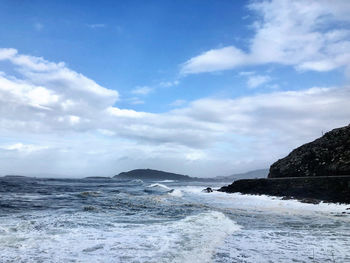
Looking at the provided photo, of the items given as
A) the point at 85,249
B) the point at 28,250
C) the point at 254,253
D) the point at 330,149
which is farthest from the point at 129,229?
the point at 330,149

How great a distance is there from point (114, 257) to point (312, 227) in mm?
9956

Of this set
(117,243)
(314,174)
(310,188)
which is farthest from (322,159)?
(117,243)

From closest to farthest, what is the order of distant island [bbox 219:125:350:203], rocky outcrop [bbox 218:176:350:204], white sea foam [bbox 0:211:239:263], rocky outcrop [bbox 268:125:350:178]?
white sea foam [bbox 0:211:239:263] < rocky outcrop [bbox 218:176:350:204] < distant island [bbox 219:125:350:203] < rocky outcrop [bbox 268:125:350:178]

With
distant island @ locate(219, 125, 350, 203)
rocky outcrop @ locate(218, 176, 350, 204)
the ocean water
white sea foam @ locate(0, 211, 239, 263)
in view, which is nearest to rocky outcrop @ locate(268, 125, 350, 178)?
distant island @ locate(219, 125, 350, 203)

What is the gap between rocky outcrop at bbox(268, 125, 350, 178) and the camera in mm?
37438

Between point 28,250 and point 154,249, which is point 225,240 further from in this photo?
point 28,250

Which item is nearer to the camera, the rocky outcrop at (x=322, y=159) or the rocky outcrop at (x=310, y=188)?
the rocky outcrop at (x=310, y=188)

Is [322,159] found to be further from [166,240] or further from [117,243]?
[117,243]

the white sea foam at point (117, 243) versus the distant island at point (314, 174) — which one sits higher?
the distant island at point (314, 174)

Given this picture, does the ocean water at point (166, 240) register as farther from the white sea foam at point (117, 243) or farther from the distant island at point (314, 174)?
the distant island at point (314, 174)

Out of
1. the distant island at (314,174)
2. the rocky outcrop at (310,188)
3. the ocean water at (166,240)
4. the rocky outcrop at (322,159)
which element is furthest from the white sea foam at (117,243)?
the rocky outcrop at (322,159)

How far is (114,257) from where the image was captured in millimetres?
8328

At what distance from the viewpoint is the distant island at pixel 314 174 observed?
29234mm

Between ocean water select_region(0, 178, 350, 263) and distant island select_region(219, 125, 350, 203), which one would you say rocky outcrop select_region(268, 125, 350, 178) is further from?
ocean water select_region(0, 178, 350, 263)
